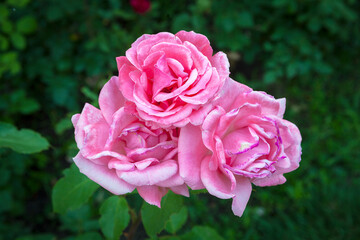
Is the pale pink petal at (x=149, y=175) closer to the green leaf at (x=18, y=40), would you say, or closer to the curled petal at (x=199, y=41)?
the curled petal at (x=199, y=41)

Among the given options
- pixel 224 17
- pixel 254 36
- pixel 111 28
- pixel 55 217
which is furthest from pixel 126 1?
pixel 55 217

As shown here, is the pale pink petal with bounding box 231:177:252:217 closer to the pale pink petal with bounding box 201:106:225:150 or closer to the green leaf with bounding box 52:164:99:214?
the pale pink petal with bounding box 201:106:225:150

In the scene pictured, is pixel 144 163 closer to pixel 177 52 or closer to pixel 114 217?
pixel 177 52

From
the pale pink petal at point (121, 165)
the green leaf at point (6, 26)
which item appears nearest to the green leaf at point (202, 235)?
the pale pink petal at point (121, 165)

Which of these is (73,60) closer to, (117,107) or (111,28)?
(111,28)

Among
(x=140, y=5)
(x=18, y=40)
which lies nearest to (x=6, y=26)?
(x=18, y=40)

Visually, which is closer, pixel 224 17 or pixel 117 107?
pixel 117 107

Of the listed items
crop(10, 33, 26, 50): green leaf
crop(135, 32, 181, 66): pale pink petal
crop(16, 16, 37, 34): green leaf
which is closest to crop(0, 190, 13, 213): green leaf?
crop(10, 33, 26, 50): green leaf
